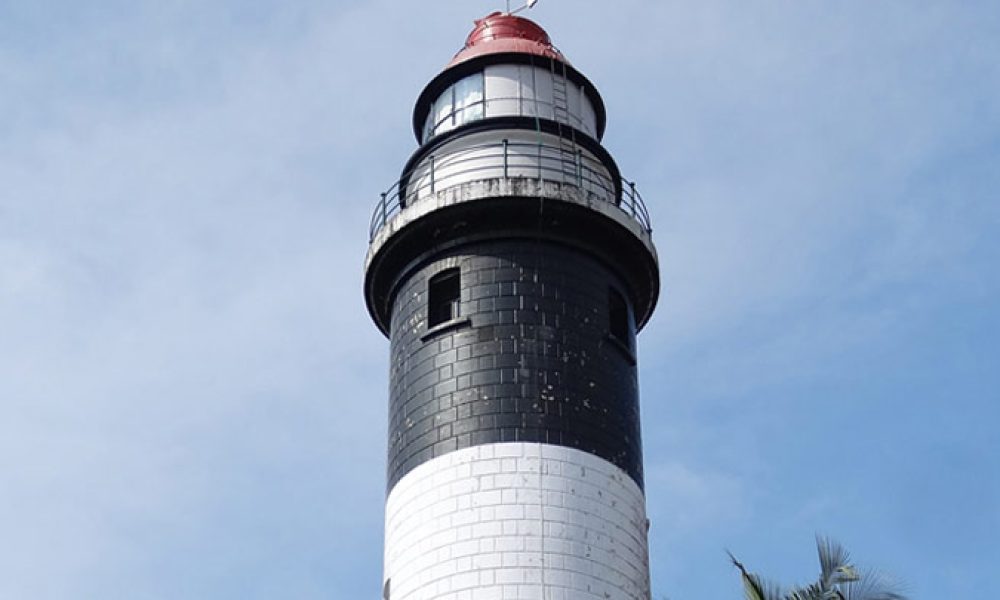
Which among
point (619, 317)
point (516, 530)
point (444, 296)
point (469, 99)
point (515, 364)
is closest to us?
point (516, 530)

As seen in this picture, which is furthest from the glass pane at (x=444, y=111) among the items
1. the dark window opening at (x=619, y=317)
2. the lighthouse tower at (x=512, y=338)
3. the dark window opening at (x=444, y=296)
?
the dark window opening at (x=619, y=317)

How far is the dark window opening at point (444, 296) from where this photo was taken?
99.8 ft

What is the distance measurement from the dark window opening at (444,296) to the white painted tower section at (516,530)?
3382mm

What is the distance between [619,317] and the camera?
31500mm

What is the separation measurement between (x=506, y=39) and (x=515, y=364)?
8.40m

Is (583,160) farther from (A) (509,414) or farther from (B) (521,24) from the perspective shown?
(A) (509,414)

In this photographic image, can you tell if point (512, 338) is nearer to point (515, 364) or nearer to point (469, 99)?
point (515, 364)

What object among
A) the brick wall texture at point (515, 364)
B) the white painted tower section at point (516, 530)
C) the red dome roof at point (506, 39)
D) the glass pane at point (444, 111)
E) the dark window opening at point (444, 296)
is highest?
the red dome roof at point (506, 39)

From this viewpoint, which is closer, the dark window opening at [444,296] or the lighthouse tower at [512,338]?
the lighthouse tower at [512,338]

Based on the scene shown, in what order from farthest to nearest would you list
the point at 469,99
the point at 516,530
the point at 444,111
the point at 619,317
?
the point at 444,111, the point at 469,99, the point at 619,317, the point at 516,530

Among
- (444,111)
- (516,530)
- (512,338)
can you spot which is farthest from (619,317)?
(516,530)

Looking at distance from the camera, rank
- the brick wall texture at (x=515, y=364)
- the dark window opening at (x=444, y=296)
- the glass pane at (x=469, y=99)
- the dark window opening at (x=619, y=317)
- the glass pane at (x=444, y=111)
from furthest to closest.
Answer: the glass pane at (x=444, y=111)
the glass pane at (x=469, y=99)
the dark window opening at (x=619, y=317)
the dark window opening at (x=444, y=296)
the brick wall texture at (x=515, y=364)

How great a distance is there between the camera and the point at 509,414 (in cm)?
2814

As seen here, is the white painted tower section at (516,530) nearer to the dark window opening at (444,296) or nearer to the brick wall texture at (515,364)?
the brick wall texture at (515,364)
